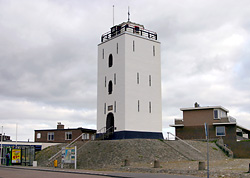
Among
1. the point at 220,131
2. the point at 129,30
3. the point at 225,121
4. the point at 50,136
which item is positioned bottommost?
the point at 50,136

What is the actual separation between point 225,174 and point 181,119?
35.3 m

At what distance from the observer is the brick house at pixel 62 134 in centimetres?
6447

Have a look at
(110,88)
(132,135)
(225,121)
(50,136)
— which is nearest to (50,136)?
(50,136)

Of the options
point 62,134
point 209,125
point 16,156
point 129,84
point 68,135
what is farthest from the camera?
point 62,134

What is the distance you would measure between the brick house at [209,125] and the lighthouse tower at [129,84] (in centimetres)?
1419

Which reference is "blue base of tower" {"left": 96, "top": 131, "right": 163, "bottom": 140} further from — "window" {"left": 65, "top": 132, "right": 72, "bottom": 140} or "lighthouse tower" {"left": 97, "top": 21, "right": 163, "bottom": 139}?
"window" {"left": 65, "top": 132, "right": 72, "bottom": 140}

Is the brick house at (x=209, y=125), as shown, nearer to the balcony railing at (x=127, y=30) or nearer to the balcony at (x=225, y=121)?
the balcony at (x=225, y=121)

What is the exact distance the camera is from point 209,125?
52.9 metres

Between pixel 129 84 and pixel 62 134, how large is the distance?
3173 centimetres

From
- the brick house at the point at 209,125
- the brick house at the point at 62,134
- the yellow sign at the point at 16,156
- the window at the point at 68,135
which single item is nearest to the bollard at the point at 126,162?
the yellow sign at the point at 16,156

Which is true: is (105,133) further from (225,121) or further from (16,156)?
(225,121)

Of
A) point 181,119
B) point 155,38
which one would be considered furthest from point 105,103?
point 181,119

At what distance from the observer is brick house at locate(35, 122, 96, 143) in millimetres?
64469

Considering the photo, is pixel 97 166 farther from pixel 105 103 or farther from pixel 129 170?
pixel 105 103
